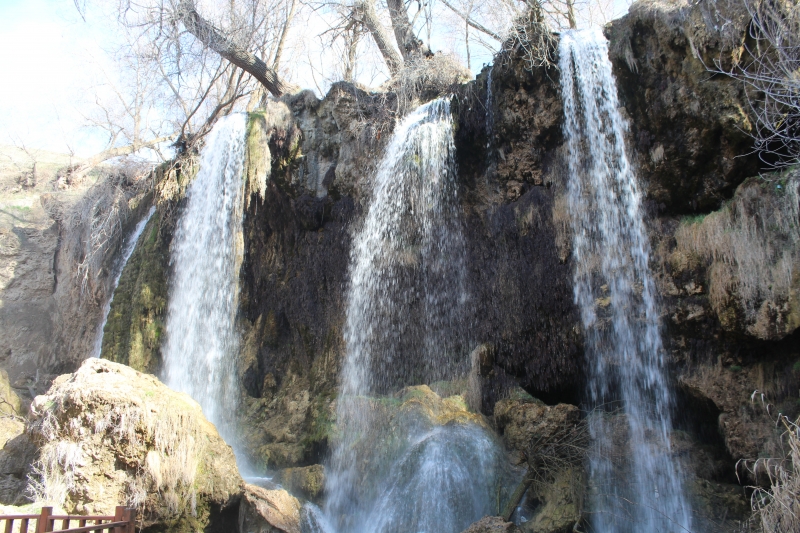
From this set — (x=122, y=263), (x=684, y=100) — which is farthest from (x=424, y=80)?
(x=122, y=263)

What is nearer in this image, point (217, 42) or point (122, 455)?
point (122, 455)

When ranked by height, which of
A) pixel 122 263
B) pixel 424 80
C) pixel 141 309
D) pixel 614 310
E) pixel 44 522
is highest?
pixel 424 80

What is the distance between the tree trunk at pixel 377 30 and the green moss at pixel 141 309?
6.56 m

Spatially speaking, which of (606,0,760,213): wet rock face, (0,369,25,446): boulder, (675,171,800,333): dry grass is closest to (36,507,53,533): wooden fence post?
(675,171,800,333): dry grass

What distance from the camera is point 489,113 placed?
933 centimetres

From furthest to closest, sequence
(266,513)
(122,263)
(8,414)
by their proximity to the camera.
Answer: (122,263), (8,414), (266,513)

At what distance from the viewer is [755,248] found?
6.42 meters

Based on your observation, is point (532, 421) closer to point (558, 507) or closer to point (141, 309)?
point (558, 507)

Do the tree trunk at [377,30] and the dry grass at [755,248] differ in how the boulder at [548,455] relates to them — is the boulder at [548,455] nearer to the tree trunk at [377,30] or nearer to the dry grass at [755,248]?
the dry grass at [755,248]

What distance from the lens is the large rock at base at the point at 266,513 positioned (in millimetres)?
6461

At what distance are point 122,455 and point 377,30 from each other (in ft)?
36.6

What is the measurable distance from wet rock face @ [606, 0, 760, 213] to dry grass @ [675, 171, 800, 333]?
0.54 metres

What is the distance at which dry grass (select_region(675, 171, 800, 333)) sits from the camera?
6.20m

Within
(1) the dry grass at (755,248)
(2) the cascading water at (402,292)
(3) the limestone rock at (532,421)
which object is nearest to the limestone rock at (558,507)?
(3) the limestone rock at (532,421)
